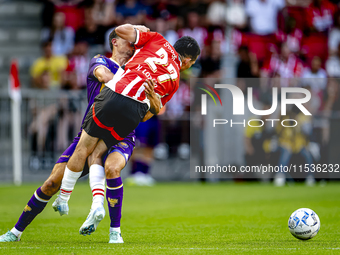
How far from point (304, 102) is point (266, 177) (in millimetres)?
2051

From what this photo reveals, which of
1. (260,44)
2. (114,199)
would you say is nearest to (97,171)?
(114,199)

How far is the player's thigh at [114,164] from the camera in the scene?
489 centimetres

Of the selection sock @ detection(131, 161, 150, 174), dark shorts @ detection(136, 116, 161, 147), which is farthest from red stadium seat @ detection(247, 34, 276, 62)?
sock @ detection(131, 161, 150, 174)

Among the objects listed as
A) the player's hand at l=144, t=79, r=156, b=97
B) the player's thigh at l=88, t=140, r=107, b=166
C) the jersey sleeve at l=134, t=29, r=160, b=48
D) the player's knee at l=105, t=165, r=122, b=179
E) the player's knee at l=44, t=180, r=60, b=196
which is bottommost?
the player's knee at l=44, t=180, r=60, b=196

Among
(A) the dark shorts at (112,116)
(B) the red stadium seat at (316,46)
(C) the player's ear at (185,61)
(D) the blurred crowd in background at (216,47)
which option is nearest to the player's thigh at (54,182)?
(A) the dark shorts at (112,116)

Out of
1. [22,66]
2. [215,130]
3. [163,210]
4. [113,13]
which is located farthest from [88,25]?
[163,210]

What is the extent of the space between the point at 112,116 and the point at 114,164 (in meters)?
0.44

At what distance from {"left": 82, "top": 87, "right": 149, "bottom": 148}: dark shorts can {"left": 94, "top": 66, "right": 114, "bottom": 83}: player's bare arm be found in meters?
0.09

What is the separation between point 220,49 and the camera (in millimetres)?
14297

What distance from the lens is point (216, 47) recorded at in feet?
46.2

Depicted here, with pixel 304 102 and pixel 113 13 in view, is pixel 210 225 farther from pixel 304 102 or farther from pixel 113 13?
pixel 113 13

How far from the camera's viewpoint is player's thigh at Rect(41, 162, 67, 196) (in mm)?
5121

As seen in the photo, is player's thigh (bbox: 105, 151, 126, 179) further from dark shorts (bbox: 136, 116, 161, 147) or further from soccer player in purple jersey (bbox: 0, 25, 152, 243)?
dark shorts (bbox: 136, 116, 161, 147)

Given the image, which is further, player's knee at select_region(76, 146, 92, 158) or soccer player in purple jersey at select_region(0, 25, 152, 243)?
player's knee at select_region(76, 146, 92, 158)
